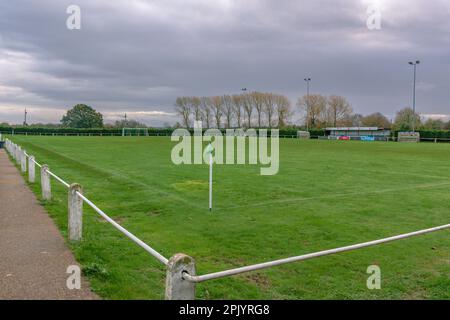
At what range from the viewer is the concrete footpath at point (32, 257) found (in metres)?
4.89

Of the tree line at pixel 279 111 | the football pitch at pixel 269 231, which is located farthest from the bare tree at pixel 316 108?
the football pitch at pixel 269 231

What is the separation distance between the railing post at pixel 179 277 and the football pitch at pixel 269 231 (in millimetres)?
1517

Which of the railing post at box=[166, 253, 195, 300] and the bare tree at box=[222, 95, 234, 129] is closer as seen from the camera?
the railing post at box=[166, 253, 195, 300]

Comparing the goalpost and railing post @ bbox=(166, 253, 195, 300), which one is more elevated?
the goalpost

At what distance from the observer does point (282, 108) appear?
376ft

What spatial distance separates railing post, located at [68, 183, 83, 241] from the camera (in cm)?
698

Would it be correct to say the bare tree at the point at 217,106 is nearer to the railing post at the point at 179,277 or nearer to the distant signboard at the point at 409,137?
the distant signboard at the point at 409,137

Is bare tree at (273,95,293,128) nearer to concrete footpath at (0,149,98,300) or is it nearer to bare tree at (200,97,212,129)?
bare tree at (200,97,212,129)

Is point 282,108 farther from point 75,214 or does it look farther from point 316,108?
point 75,214

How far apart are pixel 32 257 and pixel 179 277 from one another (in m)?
3.67

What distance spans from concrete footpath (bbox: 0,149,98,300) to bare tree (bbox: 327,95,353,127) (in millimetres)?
106749

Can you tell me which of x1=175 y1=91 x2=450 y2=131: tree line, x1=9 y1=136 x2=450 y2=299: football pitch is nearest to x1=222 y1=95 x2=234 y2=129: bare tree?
x1=175 y1=91 x2=450 y2=131: tree line

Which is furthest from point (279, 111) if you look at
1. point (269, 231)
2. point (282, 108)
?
point (269, 231)
